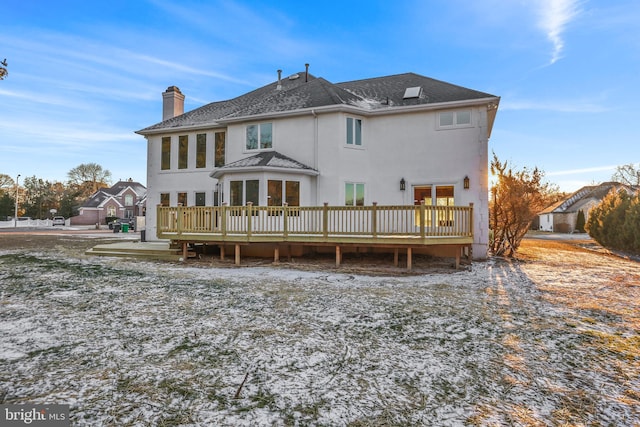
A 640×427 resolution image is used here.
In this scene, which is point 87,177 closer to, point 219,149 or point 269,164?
point 219,149

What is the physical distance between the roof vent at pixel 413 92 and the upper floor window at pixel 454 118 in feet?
5.50

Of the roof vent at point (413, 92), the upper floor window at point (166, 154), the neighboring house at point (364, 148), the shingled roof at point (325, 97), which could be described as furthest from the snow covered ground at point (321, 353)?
the upper floor window at point (166, 154)

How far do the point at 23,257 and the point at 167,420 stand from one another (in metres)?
13.5

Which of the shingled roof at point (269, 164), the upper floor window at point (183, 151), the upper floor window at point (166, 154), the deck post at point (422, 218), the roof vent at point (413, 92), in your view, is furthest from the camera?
the upper floor window at point (166, 154)

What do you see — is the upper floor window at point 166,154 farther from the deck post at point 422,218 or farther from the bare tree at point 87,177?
the bare tree at point 87,177

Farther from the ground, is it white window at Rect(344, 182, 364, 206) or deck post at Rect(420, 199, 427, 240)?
white window at Rect(344, 182, 364, 206)

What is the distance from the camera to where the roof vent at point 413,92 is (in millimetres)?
13391

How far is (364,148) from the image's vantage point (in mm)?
13289

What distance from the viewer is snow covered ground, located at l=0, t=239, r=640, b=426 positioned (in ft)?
9.02

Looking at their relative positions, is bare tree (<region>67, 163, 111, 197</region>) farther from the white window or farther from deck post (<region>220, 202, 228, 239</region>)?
the white window

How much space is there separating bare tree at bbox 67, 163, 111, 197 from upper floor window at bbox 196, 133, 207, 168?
62427mm

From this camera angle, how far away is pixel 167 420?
2.56 meters

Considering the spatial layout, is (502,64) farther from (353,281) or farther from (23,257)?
(23,257)

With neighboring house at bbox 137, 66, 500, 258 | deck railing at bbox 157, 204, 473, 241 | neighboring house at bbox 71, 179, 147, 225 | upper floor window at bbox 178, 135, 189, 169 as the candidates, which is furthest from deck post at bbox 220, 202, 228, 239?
neighboring house at bbox 71, 179, 147, 225
